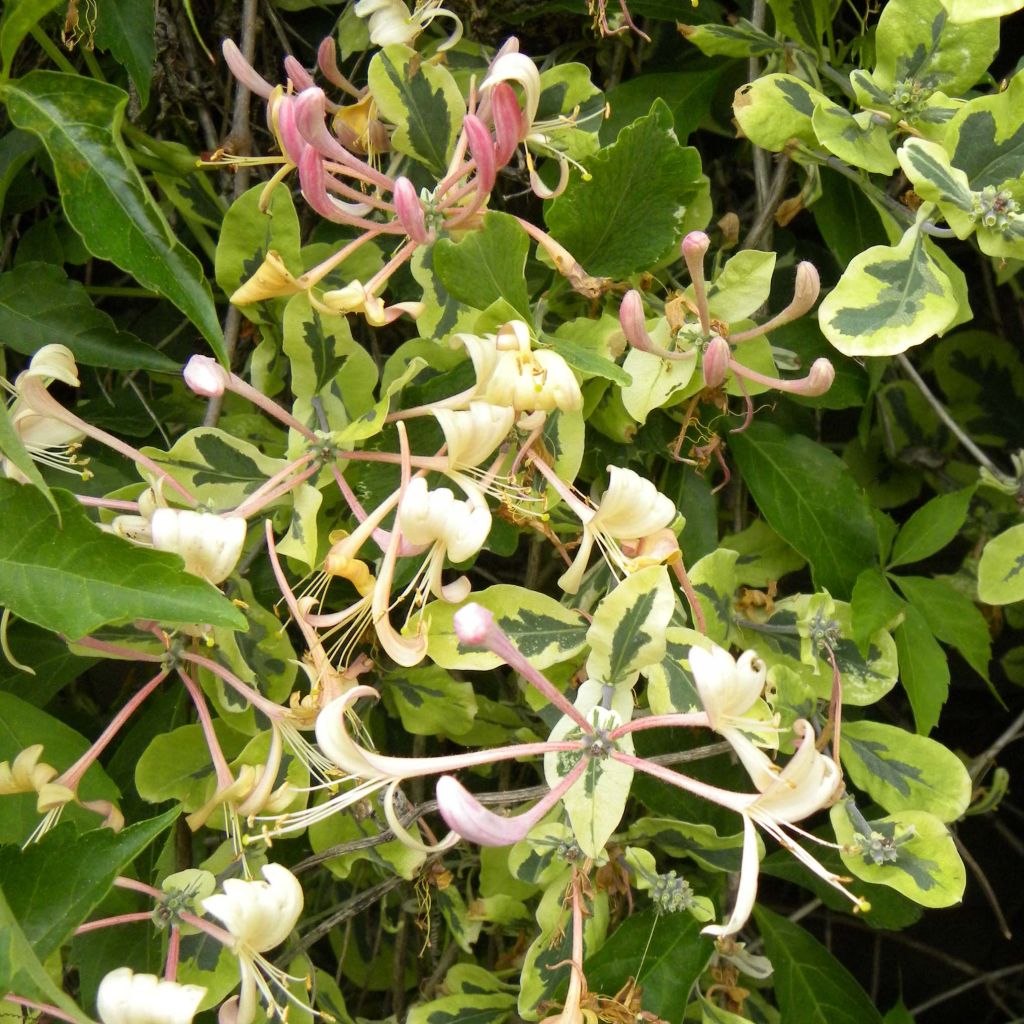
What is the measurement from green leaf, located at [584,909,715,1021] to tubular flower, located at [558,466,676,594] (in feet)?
0.91

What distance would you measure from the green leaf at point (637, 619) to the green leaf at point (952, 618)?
11.8 inches

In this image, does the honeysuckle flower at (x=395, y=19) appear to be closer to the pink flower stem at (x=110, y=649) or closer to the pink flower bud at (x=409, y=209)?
the pink flower bud at (x=409, y=209)

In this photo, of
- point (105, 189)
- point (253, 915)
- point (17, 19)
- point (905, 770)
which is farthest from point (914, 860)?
point (17, 19)

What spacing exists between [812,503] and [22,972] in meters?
0.55

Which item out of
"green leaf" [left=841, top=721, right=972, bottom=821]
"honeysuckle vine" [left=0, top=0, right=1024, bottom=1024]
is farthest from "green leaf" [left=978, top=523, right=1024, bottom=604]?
"green leaf" [left=841, top=721, right=972, bottom=821]

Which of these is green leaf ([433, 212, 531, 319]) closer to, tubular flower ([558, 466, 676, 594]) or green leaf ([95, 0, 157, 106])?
tubular flower ([558, 466, 676, 594])

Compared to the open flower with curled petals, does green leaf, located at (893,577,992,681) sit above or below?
below

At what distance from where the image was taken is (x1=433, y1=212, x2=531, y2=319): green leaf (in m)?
0.63

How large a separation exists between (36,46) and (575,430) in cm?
61

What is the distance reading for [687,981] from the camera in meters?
0.76

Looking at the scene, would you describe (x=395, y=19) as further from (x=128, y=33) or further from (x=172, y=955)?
(x=172, y=955)

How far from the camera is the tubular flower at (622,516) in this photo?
1.97ft

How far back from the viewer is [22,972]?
535 mm

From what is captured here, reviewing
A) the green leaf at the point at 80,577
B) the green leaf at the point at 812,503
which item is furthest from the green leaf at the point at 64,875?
the green leaf at the point at 812,503
